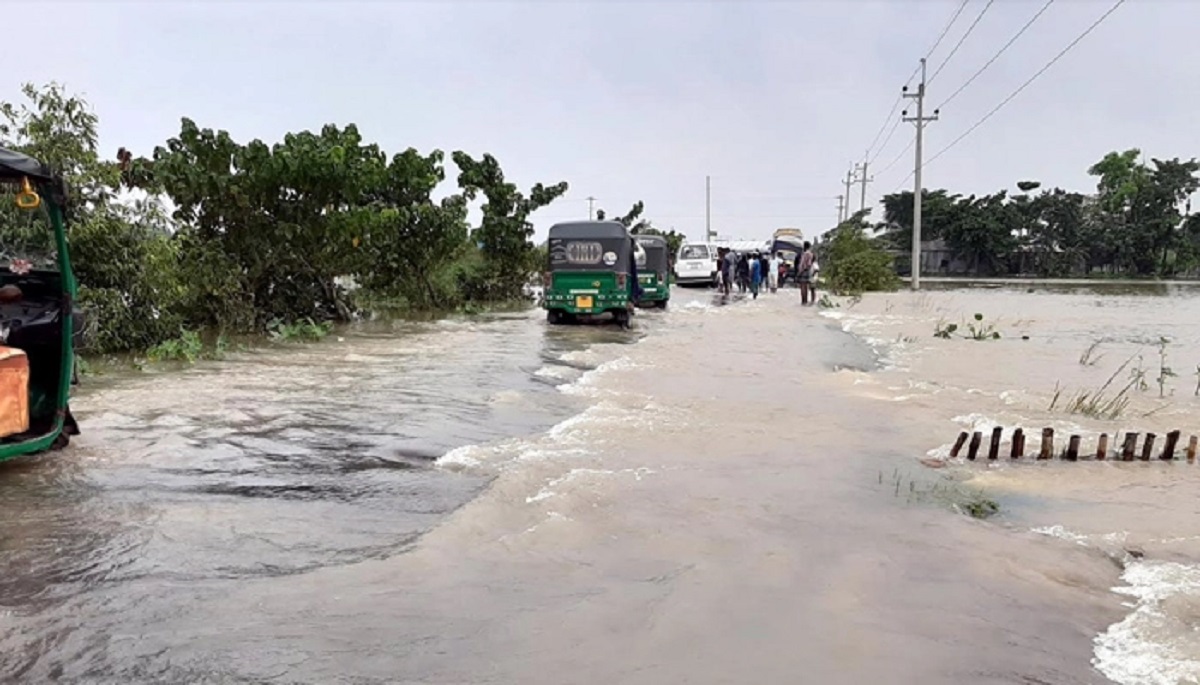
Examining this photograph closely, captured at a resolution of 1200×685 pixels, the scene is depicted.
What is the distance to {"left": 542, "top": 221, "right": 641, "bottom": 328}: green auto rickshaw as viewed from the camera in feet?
61.6

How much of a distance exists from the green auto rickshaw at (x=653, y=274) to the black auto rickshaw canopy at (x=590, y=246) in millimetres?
6570

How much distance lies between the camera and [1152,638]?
4.01 metres

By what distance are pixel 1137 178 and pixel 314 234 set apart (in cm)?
5328

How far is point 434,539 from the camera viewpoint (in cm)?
518

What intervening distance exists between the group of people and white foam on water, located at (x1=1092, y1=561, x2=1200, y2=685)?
25183 millimetres

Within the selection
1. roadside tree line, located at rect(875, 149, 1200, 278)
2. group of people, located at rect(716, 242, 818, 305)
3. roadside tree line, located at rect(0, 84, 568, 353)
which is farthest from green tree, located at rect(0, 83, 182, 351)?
roadside tree line, located at rect(875, 149, 1200, 278)

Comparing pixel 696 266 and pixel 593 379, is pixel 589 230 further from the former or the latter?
pixel 696 266

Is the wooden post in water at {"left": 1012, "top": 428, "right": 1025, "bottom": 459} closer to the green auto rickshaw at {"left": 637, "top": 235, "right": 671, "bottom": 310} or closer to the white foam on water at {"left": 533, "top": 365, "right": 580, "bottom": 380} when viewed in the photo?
the white foam on water at {"left": 533, "top": 365, "right": 580, "bottom": 380}

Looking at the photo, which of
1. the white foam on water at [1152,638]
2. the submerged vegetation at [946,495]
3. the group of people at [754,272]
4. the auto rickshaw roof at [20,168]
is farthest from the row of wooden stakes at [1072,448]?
the group of people at [754,272]

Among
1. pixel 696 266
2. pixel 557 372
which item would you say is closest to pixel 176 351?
pixel 557 372

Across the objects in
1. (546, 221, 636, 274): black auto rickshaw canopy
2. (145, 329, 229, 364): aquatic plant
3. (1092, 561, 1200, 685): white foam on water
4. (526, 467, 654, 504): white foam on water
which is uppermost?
(546, 221, 636, 274): black auto rickshaw canopy

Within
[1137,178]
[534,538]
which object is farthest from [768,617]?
[1137,178]

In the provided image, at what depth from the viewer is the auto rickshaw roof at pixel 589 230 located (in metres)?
18.8

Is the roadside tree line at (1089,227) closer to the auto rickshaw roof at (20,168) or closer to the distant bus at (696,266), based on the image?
the distant bus at (696,266)
